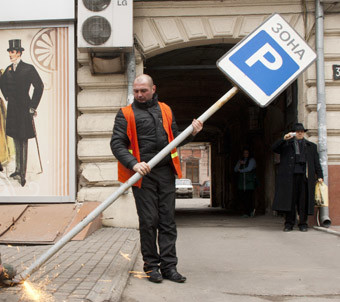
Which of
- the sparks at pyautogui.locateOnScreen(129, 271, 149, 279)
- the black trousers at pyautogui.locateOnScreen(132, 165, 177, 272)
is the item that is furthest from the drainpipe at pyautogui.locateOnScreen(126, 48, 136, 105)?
the sparks at pyautogui.locateOnScreen(129, 271, 149, 279)

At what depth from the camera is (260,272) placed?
4844 mm

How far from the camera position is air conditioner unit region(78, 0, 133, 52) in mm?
8016

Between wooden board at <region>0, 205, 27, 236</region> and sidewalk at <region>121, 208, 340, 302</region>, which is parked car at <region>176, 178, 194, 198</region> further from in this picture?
wooden board at <region>0, 205, 27, 236</region>

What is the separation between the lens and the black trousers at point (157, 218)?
14.3ft

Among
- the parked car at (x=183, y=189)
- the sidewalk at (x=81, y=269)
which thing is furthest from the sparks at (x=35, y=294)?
the parked car at (x=183, y=189)

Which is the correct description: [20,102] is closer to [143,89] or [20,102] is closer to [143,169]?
[143,89]

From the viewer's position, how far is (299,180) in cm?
827

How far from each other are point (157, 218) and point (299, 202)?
4.50 m

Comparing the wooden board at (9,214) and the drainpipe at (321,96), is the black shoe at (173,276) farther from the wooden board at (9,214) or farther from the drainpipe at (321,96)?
the drainpipe at (321,96)

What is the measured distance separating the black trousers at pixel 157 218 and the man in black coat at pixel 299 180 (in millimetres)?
4215

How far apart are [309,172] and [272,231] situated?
1209mm

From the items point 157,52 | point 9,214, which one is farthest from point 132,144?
point 157,52

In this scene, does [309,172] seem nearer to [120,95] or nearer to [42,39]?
[120,95]

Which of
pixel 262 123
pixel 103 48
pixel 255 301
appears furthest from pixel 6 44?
pixel 262 123
